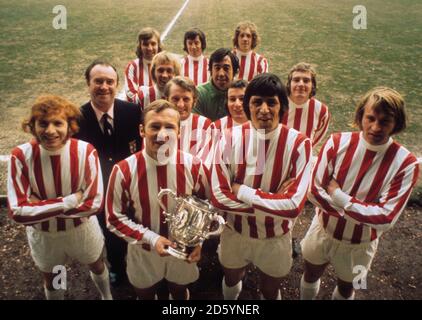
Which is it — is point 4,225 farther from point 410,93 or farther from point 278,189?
point 410,93

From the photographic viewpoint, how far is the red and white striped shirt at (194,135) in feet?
10.2

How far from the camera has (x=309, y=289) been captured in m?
2.96

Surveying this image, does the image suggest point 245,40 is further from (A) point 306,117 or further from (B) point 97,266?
(B) point 97,266

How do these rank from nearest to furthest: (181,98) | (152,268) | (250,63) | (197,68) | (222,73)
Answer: (152,268), (181,98), (222,73), (197,68), (250,63)

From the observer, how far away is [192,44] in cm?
490

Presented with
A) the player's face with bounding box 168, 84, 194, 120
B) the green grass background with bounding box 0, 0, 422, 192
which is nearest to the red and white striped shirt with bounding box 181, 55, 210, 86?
the player's face with bounding box 168, 84, 194, 120

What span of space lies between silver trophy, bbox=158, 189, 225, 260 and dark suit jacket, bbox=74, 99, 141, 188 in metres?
0.89

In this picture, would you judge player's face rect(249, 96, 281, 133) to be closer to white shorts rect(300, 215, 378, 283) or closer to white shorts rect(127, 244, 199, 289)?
white shorts rect(300, 215, 378, 283)

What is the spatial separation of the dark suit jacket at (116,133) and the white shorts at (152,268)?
824mm

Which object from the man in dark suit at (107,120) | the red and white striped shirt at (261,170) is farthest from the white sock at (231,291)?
the man in dark suit at (107,120)

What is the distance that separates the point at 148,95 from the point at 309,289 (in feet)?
7.63

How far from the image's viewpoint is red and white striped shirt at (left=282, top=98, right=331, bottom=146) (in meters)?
3.45

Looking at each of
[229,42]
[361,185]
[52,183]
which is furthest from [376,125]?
[229,42]

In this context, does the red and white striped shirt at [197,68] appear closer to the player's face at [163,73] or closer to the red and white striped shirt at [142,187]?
the player's face at [163,73]
